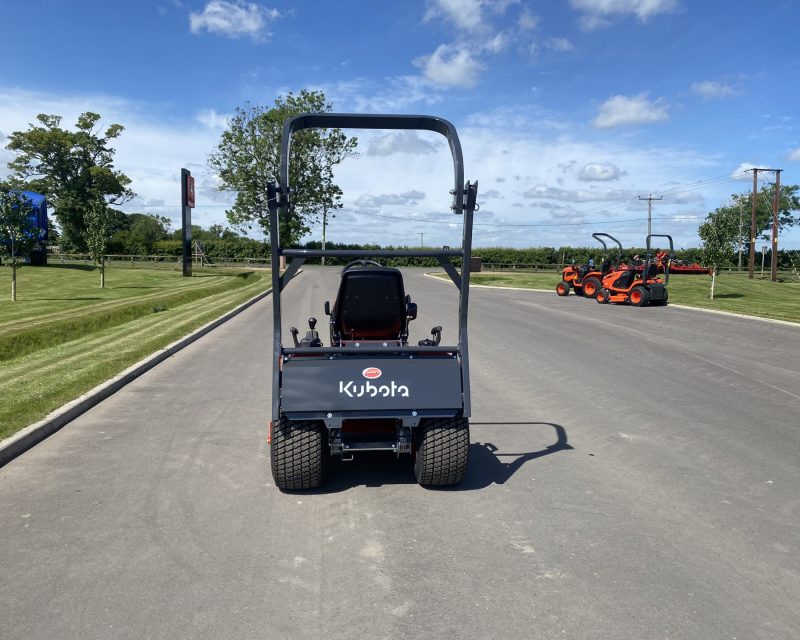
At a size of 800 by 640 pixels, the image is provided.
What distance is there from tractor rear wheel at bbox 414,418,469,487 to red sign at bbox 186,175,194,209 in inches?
1859

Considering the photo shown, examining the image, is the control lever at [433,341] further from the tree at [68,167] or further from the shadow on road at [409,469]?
the tree at [68,167]

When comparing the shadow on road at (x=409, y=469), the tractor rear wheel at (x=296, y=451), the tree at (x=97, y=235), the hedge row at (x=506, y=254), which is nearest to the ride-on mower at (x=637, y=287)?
the shadow on road at (x=409, y=469)

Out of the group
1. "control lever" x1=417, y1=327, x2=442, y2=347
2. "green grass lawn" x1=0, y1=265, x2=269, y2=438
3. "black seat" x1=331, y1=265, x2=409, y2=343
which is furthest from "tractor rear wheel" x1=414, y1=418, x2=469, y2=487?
"green grass lawn" x1=0, y1=265, x2=269, y2=438

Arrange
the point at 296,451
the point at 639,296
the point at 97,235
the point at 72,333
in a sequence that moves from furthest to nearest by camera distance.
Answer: the point at 97,235
the point at 639,296
the point at 72,333
the point at 296,451

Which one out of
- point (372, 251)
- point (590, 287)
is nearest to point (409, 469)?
point (372, 251)

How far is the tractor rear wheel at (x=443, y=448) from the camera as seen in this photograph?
541 centimetres

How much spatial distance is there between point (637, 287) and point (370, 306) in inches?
788

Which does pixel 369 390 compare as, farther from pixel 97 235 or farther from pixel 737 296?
pixel 97 235

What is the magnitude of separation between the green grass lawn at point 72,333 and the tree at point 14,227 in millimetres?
2227

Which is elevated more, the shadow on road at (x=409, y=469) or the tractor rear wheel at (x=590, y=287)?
the tractor rear wheel at (x=590, y=287)

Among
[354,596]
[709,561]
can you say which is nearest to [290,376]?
[354,596]

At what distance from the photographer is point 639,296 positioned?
81.3 ft

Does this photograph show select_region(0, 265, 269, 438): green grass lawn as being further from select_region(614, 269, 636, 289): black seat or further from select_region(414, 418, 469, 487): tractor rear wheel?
select_region(614, 269, 636, 289): black seat

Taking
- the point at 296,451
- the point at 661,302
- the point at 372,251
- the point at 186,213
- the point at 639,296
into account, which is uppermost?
the point at 186,213
